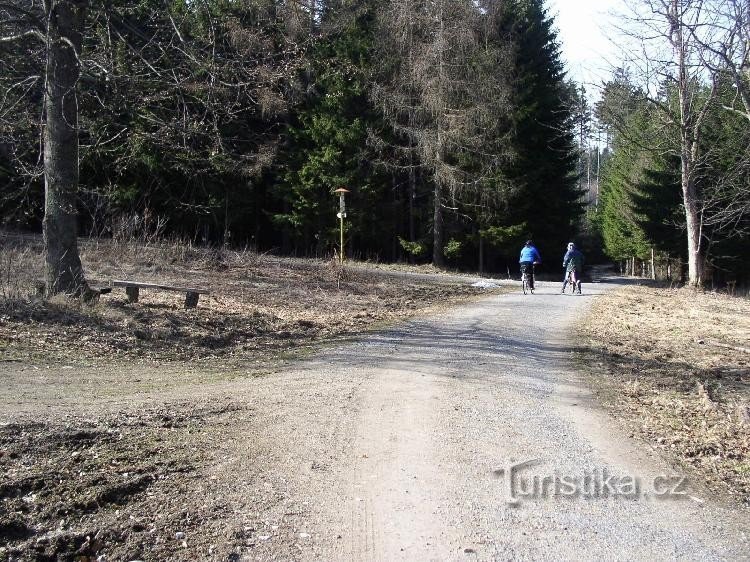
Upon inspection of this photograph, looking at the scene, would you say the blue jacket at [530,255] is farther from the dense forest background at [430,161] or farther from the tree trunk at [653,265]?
the tree trunk at [653,265]

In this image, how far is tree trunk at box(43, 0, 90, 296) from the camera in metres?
11.0

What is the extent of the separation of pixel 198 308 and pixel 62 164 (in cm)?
376

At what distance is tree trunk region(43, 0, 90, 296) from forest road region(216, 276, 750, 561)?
5.33 metres

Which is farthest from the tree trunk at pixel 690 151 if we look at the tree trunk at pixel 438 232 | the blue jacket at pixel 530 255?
the tree trunk at pixel 438 232

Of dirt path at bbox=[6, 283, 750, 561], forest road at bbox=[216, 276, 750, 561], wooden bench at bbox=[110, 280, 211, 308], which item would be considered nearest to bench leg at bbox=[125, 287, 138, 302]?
wooden bench at bbox=[110, 280, 211, 308]

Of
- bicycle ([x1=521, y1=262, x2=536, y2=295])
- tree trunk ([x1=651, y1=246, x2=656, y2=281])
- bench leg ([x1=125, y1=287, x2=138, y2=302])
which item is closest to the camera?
bench leg ([x1=125, y1=287, x2=138, y2=302])

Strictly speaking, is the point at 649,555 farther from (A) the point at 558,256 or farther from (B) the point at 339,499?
(A) the point at 558,256

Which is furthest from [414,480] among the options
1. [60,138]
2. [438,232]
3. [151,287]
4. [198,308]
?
[438,232]

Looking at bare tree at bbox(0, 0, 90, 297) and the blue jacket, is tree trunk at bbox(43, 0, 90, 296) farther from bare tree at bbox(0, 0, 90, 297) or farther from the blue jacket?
the blue jacket

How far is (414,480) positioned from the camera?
4.74 m

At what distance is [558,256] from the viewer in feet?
123

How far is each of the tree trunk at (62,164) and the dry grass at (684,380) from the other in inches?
360

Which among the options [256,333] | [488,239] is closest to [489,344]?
[256,333]

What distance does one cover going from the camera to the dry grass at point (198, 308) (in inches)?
383
